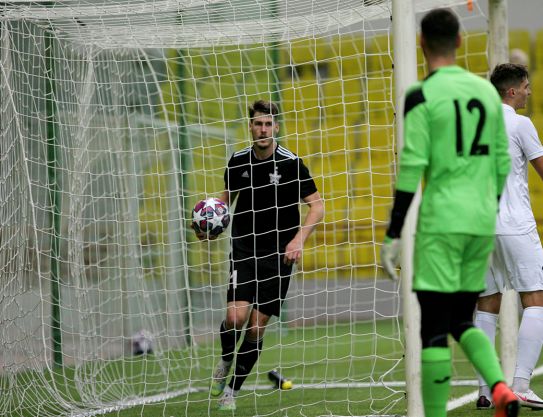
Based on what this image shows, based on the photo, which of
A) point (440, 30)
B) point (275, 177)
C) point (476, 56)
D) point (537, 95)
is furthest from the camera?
point (537, 95)

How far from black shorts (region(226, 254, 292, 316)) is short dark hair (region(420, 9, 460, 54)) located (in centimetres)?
295

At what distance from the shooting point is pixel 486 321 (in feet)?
22.4

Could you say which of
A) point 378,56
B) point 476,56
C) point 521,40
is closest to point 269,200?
point 378,56

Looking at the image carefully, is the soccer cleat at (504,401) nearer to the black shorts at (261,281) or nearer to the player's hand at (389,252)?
the player's hand at (389,252)

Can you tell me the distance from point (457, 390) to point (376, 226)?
25.3 ft

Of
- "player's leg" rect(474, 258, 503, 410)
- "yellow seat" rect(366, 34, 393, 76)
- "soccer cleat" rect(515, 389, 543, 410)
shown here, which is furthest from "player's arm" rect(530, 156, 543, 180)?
"yellow seat" rect(366, 34, 393, 76)

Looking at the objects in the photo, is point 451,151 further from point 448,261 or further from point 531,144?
point 531,144

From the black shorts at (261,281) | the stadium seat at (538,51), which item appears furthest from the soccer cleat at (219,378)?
the stadium seat at (538,51)

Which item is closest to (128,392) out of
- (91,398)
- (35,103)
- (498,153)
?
(91,398)

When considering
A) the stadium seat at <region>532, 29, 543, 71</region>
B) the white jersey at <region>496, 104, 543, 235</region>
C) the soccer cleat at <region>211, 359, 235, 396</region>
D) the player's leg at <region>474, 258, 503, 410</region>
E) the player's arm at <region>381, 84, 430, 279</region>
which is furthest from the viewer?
the stadium seat at <region>532, 29, 543, 71</region>

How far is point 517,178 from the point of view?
6574mm

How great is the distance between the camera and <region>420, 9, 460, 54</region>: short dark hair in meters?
4.61

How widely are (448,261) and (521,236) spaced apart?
206cm

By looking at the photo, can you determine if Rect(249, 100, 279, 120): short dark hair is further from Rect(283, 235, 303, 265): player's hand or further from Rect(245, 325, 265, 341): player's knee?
Rect(245, 325, 265, 341): player's knee
